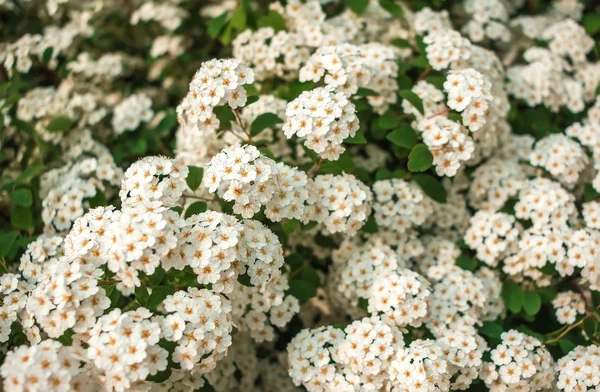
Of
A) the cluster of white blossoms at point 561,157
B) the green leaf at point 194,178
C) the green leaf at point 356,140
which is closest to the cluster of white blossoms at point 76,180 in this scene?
the green leaf at point 194,178

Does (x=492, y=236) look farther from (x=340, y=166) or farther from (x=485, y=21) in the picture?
(x=485, y=21)

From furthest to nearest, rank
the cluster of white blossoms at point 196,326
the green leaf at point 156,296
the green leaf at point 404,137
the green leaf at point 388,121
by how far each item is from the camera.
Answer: the green leaf at point 388,121, the green leaf at point 404,137, the green leaf at point 156,296, the cluster of white blossoms at point 196,326

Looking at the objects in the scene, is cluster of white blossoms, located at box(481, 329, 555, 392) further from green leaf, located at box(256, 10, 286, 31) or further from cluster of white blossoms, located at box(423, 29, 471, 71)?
green leaf, located at box(256, 10, 286, 31)

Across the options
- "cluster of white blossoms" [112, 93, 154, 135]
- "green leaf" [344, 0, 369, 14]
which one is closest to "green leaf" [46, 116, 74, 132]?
"cluster of white blossoms" [112, 93, 154, 135]

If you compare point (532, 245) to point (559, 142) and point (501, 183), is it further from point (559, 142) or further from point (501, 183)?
point (559, 142)

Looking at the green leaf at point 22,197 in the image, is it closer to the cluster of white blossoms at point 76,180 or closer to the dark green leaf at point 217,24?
the cluster of white blossoms at point 76,180

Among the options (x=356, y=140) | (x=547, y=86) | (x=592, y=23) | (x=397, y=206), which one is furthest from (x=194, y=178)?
(x=592, y=23)
